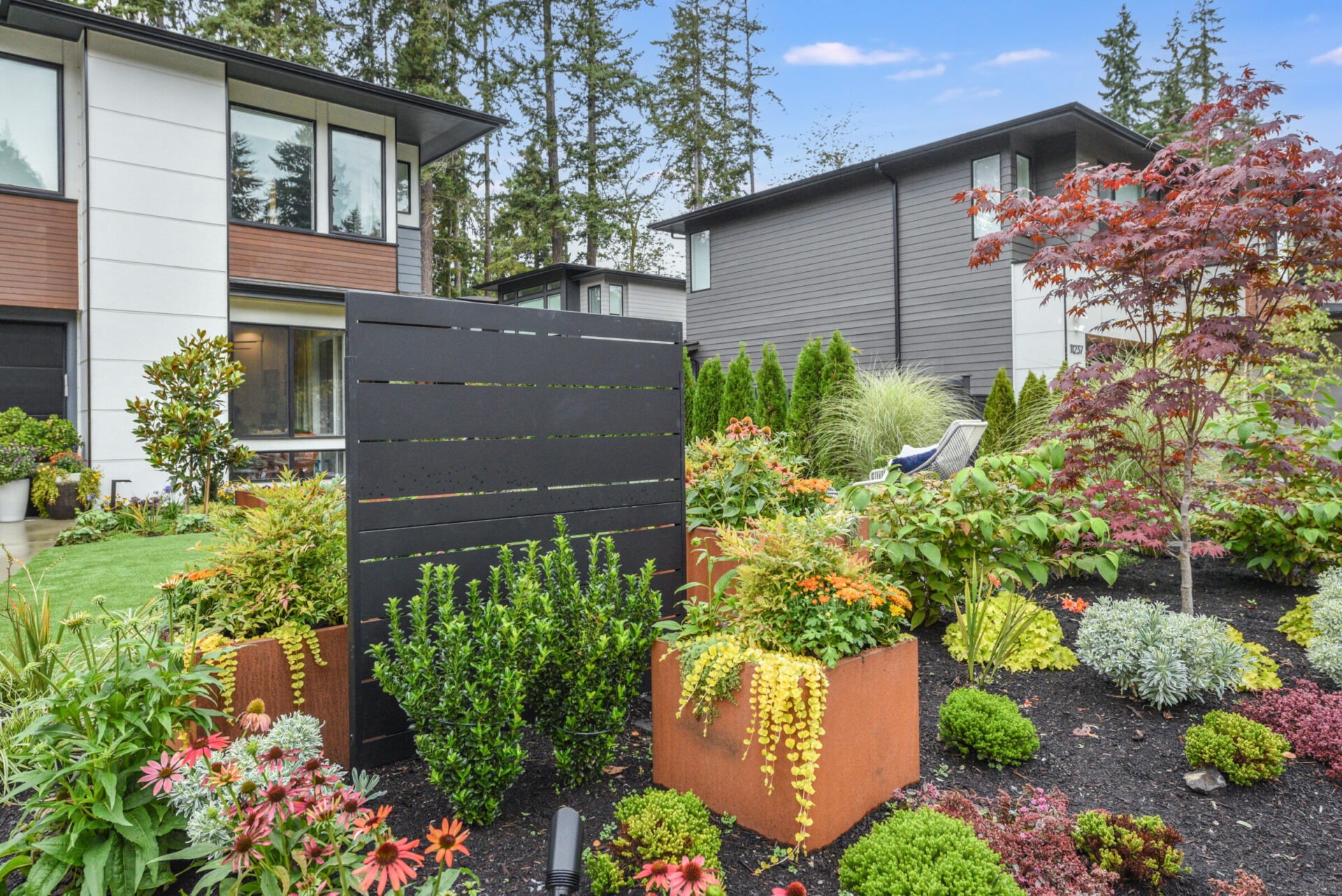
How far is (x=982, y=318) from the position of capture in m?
11.1

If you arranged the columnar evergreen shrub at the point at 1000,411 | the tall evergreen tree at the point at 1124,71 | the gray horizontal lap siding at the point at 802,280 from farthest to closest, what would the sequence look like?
the tall evergreen tree at the point at 1124,71 → the gray horizontal lap siding at the point at 802,280 → the columnar evergreen shrub at the point at 1000,411

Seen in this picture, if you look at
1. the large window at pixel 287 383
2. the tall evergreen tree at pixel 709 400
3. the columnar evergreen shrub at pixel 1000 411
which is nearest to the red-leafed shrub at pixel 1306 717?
the columnar evergreen shrub at pixel 1000 411

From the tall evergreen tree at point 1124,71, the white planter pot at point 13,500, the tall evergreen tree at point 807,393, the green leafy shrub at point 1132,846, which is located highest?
the tall evergreen tree at point 1124,71

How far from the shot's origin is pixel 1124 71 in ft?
74.2

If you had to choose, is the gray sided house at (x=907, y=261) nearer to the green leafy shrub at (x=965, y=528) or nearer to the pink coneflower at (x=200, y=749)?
the green leafy shrub at (x=965, y=528)

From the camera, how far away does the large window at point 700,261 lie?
51.7 feet

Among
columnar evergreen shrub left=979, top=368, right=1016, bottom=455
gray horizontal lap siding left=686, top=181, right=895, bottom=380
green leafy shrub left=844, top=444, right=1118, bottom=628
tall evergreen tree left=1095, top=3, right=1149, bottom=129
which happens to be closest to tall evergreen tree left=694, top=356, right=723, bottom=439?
gray horizontal lap siding left=686, top=181, right=895, bottom=380

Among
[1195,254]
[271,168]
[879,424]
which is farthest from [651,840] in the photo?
[271,168]

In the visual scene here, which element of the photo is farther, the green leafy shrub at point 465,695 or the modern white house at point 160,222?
the modern white house at point 160,222

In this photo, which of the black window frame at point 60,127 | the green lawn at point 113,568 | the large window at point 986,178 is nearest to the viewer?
the green lawn at point 113,568

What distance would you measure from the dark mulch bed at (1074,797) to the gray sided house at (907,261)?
756 centimetres

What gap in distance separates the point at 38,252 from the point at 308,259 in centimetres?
275

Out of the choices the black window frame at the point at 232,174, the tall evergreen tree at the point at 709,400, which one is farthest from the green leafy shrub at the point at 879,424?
the black window frame at the point at 232,174

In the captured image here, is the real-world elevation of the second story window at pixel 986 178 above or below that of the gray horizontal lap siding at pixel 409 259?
above
